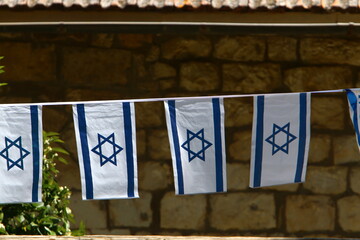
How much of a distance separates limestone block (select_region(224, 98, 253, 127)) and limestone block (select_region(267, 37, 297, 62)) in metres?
0.44

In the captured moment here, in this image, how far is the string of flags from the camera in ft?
22.0

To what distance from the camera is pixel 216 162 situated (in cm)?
688

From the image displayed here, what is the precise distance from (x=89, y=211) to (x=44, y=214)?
1415mm

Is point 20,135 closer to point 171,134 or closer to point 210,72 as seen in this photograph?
point 171,134

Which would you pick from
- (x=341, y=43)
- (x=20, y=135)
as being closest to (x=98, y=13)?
(x=20, y=135)

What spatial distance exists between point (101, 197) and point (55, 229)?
43 cm

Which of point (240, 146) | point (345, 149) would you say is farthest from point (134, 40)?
point (345, 149)

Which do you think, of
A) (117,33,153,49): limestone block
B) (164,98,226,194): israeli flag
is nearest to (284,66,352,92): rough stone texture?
(117,33,153,49): limestone block

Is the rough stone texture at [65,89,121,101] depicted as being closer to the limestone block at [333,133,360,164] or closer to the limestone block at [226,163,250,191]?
the limestone block at [226,163,250,191]

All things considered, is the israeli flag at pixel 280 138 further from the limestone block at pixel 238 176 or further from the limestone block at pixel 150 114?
the limestone block at pixel 150 114

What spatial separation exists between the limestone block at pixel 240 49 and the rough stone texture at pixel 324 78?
0.37 meters

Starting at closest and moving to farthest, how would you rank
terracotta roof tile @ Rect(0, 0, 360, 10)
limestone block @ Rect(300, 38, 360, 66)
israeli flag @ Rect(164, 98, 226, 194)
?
israeli flag @ Rect(164, 98, 226, 194) → terracotta roof tile @ Rect(0, 0, 360, 10) → limestone block @ Rect(300, 38, 360, 66)

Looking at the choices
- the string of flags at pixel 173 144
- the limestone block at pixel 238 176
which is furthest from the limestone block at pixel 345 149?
the string of flags at pixel 173 144

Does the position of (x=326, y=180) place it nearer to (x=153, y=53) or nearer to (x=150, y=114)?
(x=150, y=114)
